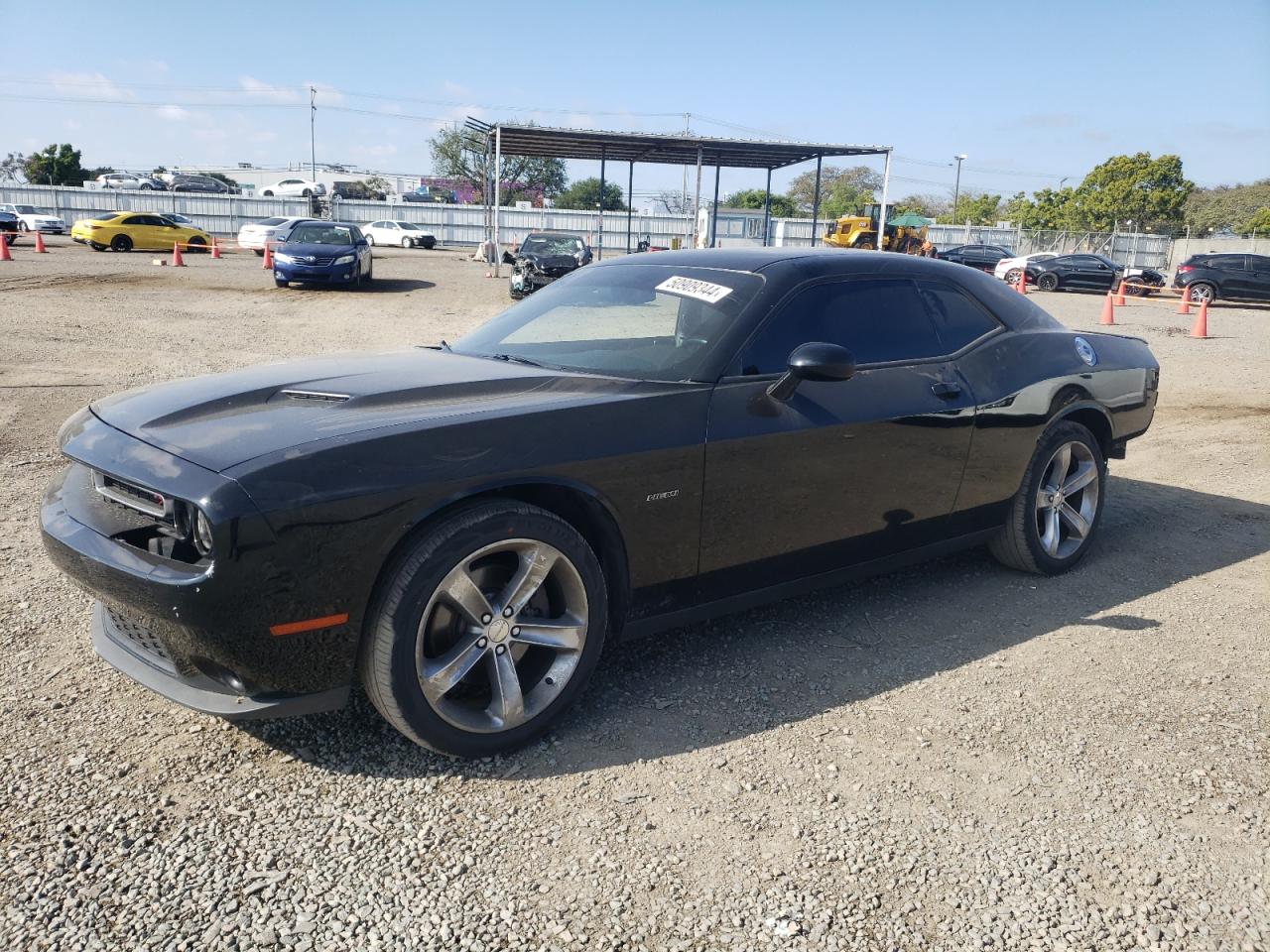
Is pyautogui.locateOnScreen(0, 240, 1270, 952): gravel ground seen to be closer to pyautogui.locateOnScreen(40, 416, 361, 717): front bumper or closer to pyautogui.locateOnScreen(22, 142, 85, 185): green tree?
pyautogui.locateOnScreen(40, 416, 361, 717): front bumper

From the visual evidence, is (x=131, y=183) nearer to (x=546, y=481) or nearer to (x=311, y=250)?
(x=311, y=250)

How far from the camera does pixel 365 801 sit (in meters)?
2.72

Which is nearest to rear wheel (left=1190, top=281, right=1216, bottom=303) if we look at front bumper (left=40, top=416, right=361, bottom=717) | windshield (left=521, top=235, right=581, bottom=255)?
windshield (left=521, top=235, right=581, bottom=255)

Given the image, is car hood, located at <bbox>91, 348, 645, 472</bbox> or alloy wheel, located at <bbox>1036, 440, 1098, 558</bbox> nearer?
car hood, located at <bbox>91, 348, 645, 472</bbox>

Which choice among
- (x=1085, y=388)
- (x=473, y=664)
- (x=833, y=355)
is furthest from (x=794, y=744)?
(x=1085, y=388)

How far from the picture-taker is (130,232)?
101 feet

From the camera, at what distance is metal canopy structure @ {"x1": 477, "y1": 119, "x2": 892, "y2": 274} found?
28.6 metres

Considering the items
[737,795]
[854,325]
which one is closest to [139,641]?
[737,795]

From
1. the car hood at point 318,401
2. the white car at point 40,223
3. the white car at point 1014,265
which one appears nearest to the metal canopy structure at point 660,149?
the white car at point 1014,265

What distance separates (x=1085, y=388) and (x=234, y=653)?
404cm

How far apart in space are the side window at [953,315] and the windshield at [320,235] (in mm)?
18201

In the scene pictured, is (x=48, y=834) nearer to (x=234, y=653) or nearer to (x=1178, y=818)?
(x=234, y=653)

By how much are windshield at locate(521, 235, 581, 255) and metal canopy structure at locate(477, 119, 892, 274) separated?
504 cm

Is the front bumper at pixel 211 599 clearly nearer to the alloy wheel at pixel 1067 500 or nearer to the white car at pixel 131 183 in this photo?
the alloy wheel at pixel 1067 500
